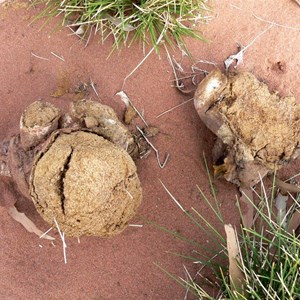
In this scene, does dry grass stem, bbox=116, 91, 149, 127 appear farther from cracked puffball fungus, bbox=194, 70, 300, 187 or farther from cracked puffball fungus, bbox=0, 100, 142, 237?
cracked puffball fungus, bbox=194, 70, 300, 187

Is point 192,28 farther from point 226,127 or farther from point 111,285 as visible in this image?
point 111,285

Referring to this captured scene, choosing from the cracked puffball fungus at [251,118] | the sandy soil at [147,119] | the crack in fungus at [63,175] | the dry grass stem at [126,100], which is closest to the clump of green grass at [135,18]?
the sandy soil at [147,119]

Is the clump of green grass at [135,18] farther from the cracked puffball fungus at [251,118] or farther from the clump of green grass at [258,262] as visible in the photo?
the clump of green grass at [258,262]

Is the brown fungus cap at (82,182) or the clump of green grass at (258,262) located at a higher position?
the brown fungus cap at (82,182)

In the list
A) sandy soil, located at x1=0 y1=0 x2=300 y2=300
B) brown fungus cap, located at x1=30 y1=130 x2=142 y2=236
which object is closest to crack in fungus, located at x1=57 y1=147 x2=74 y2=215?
brown fungus cap, located at x1=30 y1=130 x2=142 y2=236

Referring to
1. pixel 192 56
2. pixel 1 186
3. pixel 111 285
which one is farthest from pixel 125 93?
pixel 111 285
